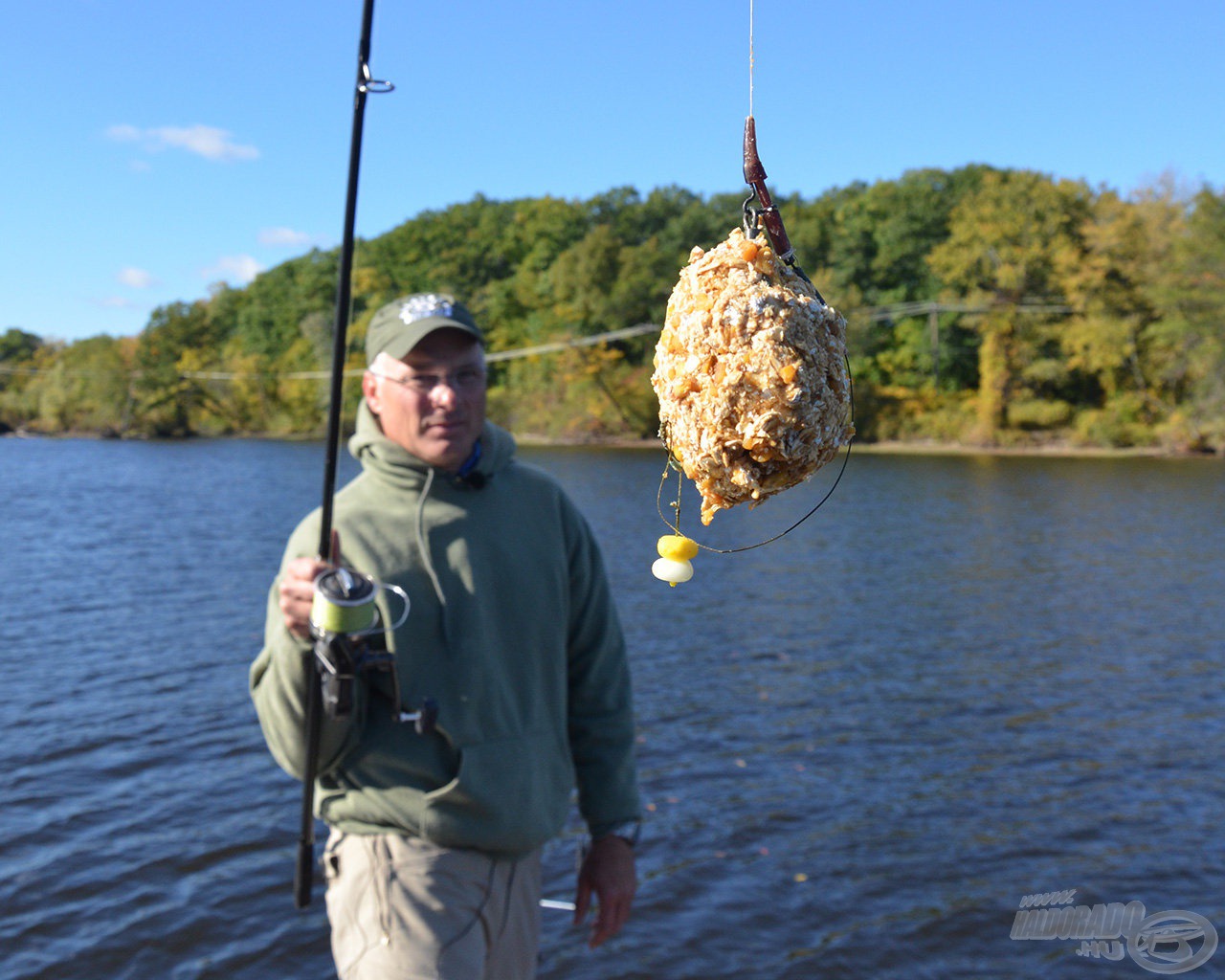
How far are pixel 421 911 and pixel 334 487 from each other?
4.47 feet

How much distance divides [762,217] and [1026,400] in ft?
184

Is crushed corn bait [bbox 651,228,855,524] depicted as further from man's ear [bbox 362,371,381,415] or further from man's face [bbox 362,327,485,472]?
man's ear [bbox 362,371,381,415]

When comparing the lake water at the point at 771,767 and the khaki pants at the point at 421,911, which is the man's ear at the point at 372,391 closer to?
the khaki pants at the point at 421,911

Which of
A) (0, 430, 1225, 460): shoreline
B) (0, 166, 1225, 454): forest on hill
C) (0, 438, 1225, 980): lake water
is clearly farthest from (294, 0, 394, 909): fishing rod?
(0, 430, 1225, 460): shoreline

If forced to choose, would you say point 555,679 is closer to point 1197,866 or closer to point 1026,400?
point 1197,866

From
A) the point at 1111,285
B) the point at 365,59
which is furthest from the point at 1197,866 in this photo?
the point at 1111,285

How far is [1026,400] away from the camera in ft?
178

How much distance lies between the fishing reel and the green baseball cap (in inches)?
33.7

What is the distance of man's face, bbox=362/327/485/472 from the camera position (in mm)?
3629

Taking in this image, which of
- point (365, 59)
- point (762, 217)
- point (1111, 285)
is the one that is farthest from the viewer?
point (1111, 285)

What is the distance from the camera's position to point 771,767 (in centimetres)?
976

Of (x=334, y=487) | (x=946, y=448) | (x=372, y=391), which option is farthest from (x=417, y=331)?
(x=946, y=448)

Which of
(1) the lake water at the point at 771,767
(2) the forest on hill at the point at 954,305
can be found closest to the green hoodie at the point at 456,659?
(1) the lake water at the point at 771,767

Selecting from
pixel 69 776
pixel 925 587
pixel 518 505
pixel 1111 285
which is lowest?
pixel 69 776
